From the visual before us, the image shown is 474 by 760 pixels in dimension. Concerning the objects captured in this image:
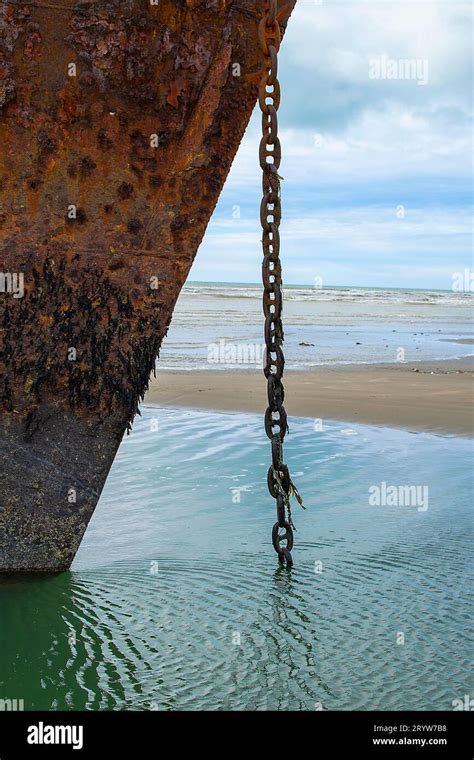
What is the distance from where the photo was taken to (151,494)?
16.8 ft

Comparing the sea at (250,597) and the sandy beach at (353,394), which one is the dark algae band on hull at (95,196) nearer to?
the sea at (250,597)

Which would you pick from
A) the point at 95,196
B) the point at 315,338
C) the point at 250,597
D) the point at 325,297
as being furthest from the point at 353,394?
the point at 325,297

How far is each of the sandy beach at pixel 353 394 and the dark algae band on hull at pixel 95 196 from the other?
16.8 feet

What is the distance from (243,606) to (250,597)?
3.5 inches

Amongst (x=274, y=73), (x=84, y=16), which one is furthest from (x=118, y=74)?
(x=274, y=73)

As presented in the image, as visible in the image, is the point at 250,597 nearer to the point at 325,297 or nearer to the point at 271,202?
the point at 271,202

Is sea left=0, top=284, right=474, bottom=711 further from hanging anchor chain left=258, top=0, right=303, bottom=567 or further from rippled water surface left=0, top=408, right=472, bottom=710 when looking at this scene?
hanging anchor chain left=258, top=0, right=303, bottom=567

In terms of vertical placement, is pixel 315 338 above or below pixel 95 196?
above

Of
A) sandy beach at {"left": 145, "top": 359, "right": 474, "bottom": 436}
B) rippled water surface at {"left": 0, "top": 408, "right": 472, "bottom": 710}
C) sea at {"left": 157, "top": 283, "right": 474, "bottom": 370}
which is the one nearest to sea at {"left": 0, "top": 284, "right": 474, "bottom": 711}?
rippled water surface at {"left": 0, "top": 408, "right": 472, "bottom": 710}

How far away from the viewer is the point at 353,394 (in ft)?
34.1

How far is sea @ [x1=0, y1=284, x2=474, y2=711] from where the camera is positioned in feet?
9.31

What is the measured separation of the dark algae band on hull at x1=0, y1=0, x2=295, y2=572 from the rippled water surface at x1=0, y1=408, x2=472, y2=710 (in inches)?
22.2

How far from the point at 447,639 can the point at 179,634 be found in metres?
1.01
